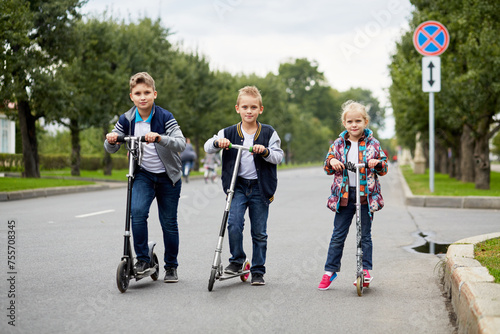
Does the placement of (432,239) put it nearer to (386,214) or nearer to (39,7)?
(386,214)

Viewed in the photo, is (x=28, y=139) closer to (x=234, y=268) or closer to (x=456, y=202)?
(x=456, y=202)

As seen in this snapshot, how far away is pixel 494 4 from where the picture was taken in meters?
17.9

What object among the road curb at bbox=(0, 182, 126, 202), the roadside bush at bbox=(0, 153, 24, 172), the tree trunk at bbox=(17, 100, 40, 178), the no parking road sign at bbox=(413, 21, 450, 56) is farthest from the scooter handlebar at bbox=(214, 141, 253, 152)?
the roadside bush at bbox=(0, 153, 24, 172)

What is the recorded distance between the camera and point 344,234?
17.8ft

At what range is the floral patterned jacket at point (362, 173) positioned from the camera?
5273 millimetres

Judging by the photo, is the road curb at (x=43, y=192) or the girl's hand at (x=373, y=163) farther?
the road curb at (x=43, y=192)

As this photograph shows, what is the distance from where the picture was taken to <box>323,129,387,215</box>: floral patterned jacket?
527 cm

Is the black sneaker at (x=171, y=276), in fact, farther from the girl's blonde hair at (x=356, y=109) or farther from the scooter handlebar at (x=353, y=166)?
the girl's blonde hair at (x=356, y=109)

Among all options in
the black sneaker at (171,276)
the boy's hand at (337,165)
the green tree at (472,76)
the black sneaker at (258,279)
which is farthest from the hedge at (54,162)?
the boy's hand at (337,165)

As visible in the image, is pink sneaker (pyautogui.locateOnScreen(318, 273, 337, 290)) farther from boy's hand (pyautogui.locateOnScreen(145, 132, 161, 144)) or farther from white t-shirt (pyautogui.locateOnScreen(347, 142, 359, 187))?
boy's hand (pyautogui.locateOnScreen(145, 132, 161, 144))

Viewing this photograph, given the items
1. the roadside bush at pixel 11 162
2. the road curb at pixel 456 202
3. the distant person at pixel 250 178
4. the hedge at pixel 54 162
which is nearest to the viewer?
the distant person at pixel 250 178

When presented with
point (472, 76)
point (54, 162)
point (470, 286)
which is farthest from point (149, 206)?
point (54, 162)

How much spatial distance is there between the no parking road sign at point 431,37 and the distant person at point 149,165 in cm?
1108

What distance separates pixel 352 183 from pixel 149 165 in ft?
5.62
